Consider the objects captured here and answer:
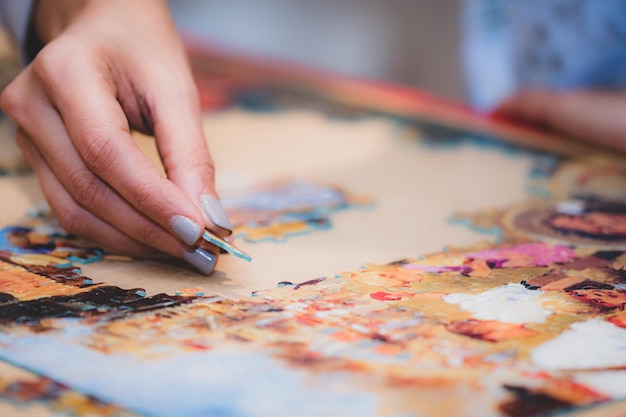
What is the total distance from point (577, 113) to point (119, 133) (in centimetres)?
97

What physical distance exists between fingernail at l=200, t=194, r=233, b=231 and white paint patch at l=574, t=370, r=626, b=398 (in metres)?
0.36

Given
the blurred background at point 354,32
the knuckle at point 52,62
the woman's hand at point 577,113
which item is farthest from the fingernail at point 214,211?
the blurred background at point 354,32

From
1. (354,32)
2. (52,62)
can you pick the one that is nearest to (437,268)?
(52,62)

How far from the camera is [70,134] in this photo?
813 mm

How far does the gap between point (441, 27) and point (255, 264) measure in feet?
9.57

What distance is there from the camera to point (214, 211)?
79 cm

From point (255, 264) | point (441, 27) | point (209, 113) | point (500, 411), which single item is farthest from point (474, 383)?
point (441, 27)

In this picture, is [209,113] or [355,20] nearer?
[209,113]

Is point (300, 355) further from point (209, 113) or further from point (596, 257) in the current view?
point (209, 113)

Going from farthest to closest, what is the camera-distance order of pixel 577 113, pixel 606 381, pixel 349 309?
pixel 577 113, pixel 349 309, pixel 606 381

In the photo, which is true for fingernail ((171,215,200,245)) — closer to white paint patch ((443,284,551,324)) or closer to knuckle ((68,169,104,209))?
knuckle ((68,169,104,209))

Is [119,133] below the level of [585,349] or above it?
above

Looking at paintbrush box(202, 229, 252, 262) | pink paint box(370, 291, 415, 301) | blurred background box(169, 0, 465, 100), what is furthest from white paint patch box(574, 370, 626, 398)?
blurred background box(169, 0, 465, 100)

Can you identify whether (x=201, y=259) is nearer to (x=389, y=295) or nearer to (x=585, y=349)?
(x=389, y=295)
